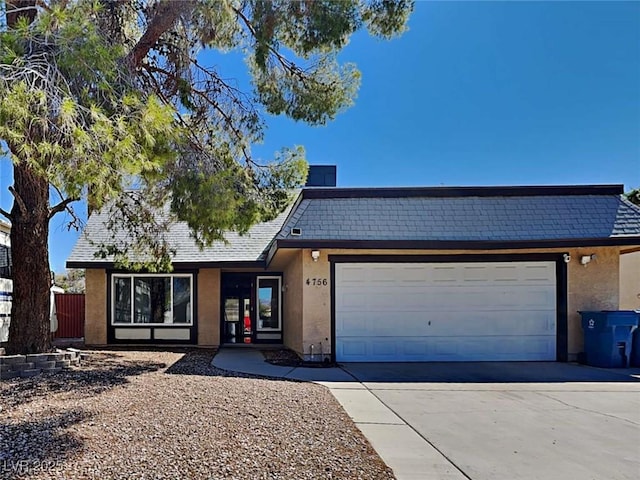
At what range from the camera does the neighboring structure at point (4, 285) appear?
13.1 metres

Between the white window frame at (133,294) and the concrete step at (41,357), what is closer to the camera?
the concrete step at (41,357)

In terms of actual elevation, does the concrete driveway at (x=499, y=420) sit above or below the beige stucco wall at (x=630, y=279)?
below

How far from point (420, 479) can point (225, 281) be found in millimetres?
12396

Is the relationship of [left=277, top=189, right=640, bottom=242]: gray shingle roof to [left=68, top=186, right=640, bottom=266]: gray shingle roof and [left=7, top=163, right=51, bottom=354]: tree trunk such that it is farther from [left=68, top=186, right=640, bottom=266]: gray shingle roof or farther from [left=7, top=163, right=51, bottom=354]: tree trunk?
[left=7, top=163, right=51, bottom=354]: tree trunk

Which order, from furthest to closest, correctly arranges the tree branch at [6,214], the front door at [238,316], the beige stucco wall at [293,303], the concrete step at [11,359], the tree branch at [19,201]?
the front door at [238,316] < the beige stucco wall at [293,303] < the tree branch at [6,214] < the tree branch at [19,201] < the concrete step at [11,359]

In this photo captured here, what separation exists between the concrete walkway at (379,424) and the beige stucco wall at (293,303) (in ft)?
5.39

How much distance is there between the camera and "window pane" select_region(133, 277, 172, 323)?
14.9 metres

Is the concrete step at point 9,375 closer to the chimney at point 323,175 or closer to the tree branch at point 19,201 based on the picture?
the tree branch at point 19,201

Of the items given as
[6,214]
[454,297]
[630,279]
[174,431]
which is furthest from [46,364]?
[630,279]

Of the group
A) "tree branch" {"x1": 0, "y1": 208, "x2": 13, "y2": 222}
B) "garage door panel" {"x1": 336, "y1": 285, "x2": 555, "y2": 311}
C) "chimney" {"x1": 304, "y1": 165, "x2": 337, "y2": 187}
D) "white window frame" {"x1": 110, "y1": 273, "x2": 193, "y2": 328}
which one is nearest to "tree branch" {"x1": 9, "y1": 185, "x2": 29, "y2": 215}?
"tree branch" {"x1": 0, "y1": 208, "x2": 13, "y2": 222}

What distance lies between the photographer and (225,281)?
52.1 ft

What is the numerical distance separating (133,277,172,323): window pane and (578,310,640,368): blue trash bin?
11759mm

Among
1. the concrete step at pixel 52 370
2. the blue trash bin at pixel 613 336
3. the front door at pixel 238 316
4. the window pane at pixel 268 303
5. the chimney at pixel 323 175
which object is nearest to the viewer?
the concrete step at pixel 52 370

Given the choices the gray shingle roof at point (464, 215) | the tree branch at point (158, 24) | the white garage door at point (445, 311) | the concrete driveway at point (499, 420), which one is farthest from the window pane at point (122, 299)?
the concrete driveway at point (499, 420)
